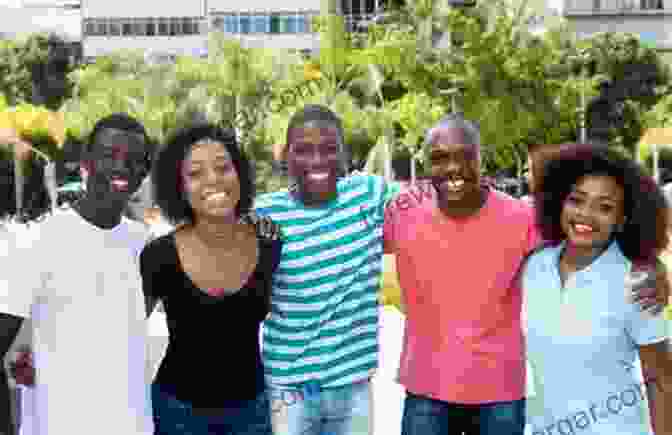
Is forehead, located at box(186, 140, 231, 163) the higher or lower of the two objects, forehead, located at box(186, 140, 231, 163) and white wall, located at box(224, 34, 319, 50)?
the lower

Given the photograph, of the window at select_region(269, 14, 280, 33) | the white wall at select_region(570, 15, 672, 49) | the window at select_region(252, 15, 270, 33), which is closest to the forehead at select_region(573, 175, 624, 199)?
the window at select_region(269, 14, 280, 33)

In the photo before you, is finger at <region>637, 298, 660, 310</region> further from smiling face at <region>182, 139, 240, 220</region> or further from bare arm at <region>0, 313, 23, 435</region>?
bare arm at <region>0, 313, 23, 435</region>

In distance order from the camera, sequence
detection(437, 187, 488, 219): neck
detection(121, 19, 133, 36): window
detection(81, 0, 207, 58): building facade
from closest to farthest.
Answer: detection(437, 187, 488, 219): neck
detection(81, 0, 207, 58): building facade
detection(121, 19, 133, 36): window

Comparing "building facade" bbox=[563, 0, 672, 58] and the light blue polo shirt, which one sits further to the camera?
"building facade" bbox=[563, 0, 672, 58]

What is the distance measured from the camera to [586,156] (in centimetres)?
340

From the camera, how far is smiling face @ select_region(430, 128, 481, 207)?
3.76 m

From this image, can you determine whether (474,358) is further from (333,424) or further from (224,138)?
(224,138)

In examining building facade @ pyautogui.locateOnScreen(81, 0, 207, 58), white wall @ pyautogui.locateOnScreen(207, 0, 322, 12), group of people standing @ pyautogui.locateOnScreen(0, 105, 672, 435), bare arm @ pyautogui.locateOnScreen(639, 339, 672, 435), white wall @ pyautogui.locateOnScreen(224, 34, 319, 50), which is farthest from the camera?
building facade @ pyautogui.locateOnScreen(81, 0, 207, 58)

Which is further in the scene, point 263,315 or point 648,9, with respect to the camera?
point 648,9

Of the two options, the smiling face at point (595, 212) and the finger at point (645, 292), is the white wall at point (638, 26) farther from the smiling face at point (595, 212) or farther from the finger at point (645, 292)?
the finger at point (645, 292)

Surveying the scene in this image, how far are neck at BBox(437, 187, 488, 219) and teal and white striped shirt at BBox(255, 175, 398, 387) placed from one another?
344mm

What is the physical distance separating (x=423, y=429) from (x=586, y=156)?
121 centimetres

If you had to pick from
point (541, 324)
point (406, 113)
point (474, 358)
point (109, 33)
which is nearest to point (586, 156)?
point (541, 324)

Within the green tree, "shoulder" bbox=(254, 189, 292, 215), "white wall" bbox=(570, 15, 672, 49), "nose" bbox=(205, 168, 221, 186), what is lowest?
"shoulder" bbox=(254, 189, 292, 215)
